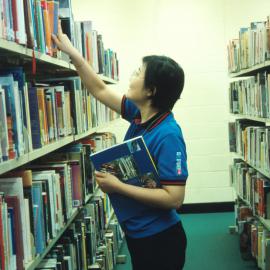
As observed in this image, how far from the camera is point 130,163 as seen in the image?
192 centimetres

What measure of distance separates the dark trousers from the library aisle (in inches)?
82.8

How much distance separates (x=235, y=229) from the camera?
5.04 metres

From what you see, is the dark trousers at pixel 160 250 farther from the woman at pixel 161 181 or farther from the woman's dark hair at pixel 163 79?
the woman's dark hair at pixel 163 79

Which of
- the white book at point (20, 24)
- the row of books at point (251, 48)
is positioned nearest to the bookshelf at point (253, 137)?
the row of books at point (251, 48)

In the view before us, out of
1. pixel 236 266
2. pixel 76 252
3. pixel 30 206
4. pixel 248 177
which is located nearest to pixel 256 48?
pixel 248 177

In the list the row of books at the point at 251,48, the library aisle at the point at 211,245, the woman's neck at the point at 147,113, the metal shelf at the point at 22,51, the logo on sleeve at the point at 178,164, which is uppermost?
the row of books at the point at 251,48

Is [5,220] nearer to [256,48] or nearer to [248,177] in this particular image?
[256,48]

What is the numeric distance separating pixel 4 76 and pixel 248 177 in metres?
3.10

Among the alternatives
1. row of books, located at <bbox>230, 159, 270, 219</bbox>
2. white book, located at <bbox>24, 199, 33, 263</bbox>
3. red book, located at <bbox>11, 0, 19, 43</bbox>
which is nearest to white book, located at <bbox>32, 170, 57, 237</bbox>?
white book, located at <bbox>24, 199, 33, 263</bbox>

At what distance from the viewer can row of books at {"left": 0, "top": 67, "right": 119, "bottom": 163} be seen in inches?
60.4

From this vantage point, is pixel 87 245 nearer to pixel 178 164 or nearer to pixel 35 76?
pixel 35 76

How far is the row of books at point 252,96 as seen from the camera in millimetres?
3424

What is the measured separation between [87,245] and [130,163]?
1.22m

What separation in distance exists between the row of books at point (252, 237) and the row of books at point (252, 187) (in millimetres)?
151
